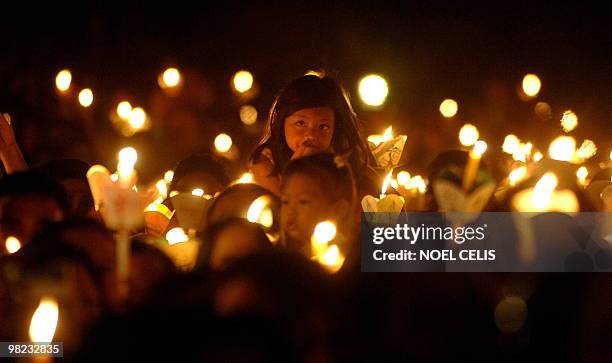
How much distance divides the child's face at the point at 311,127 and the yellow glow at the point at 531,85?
4682mm

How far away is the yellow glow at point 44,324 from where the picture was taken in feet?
7.24

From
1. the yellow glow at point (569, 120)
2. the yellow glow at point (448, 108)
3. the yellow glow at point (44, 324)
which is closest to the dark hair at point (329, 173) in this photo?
the yellow glow at point (44, 324)

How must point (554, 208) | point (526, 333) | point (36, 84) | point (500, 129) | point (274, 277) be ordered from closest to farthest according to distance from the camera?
1. point (274, 277)
2. point (526, 333)
3. point (554, 208)
4. point (36, 84)
5. point (500, 129)

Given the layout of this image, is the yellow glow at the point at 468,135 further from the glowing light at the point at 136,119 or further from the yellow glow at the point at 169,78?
the glowing light at the point at 136,119

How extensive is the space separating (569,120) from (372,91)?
5.10 feet

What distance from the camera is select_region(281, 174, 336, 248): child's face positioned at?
9.86ft

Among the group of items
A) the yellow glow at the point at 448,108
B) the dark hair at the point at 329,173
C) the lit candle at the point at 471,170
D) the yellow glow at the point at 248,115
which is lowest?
the dark hair at the point at 329,173

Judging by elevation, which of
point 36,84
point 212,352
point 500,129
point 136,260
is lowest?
point 212,352

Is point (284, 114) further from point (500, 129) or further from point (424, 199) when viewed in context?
point (500, 129)

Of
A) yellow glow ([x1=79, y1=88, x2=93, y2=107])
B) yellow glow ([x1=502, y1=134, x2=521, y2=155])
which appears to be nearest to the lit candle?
yellow glow ([x1=502, y1=134, x2=521, y2=155])

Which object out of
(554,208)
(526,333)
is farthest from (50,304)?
(554,208)

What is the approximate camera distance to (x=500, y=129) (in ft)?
27.4

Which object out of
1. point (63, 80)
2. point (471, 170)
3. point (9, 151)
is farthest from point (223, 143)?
point (471, 170)

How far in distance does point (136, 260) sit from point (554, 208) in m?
1.27
